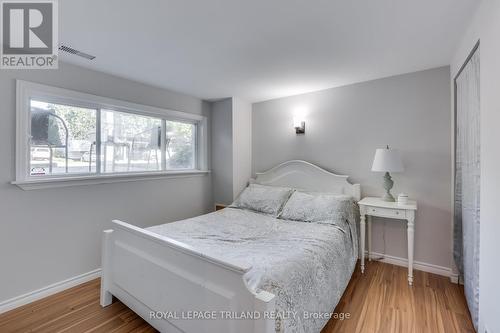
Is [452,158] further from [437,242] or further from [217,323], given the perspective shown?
[217,323]

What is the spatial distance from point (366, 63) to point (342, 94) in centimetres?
72

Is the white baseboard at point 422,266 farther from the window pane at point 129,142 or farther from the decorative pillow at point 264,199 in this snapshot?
the window pane at point 129,142

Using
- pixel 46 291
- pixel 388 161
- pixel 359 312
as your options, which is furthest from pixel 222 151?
pixel 359 312

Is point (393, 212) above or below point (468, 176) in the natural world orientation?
below

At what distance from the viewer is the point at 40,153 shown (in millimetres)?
2287

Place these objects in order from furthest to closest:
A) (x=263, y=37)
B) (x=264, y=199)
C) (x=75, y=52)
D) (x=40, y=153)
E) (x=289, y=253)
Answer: (x=264, y=199) → (x=40, y=153) → (x=75, y=52) → (x=263, y=37) → (x=289, y=253)

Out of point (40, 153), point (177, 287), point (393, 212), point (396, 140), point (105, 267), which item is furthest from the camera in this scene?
point (396, 140)

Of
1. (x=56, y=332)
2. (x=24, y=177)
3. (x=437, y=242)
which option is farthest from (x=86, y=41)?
(x=437, y=242)

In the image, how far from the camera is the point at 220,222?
2.59 metres

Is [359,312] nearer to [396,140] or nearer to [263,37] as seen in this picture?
[396,140]

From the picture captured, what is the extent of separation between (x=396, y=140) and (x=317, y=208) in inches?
50.2

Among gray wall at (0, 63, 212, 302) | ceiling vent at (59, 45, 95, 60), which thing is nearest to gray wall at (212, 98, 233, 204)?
gray wall at (0, 63, 212, 302)

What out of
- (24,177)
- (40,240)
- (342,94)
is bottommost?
(40,240)

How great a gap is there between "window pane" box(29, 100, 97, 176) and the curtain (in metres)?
3.56
